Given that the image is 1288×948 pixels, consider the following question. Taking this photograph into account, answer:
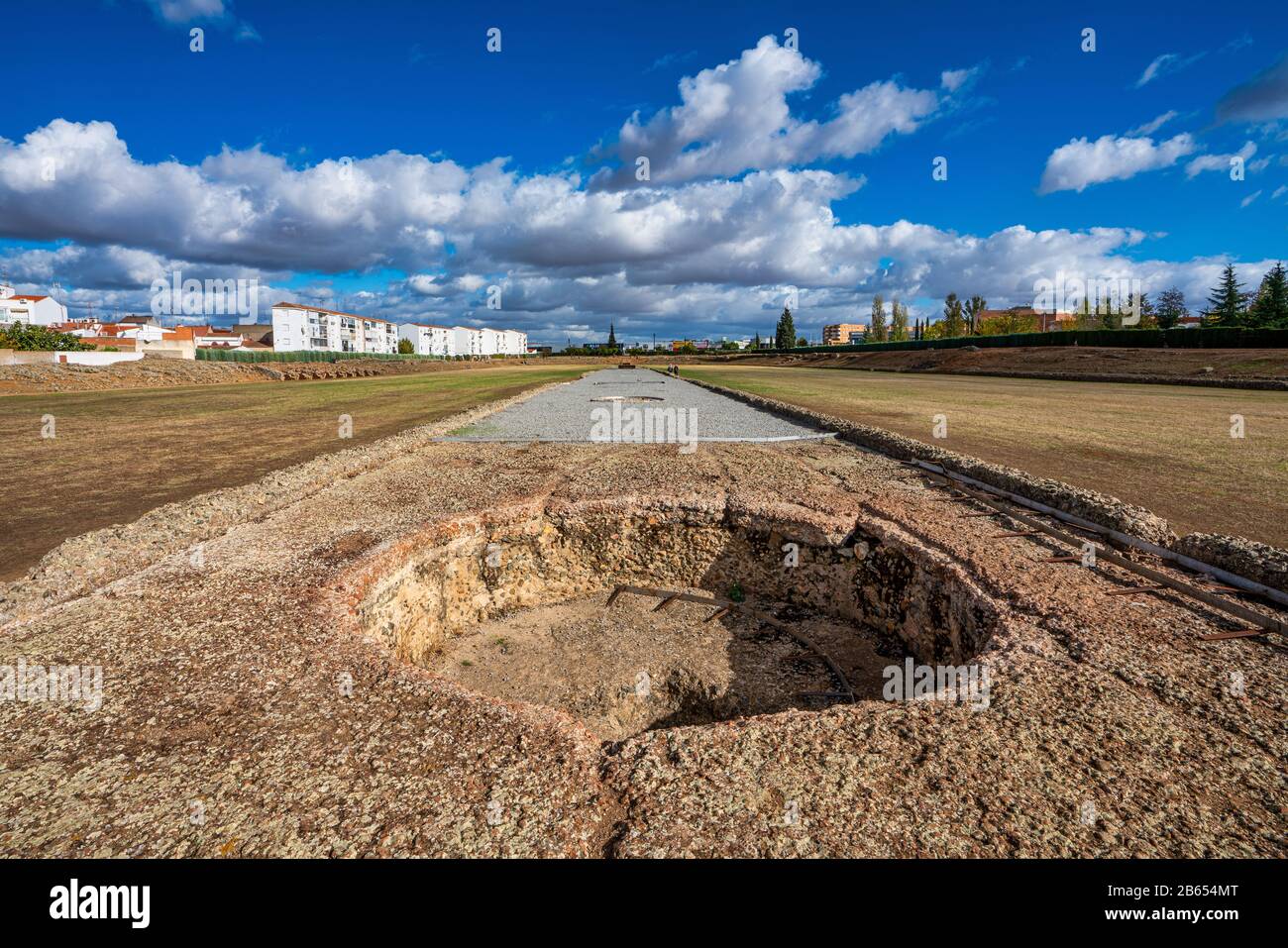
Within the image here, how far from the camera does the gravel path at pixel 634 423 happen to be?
38.7 ft

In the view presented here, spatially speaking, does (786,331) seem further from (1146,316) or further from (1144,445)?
(1144,445)

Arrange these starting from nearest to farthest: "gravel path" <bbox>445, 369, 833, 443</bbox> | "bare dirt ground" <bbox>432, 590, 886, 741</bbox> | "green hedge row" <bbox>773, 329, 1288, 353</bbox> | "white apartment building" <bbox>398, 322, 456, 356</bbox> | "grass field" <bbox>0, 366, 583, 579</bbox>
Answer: "bare dirt ground" <bbox>432, 590, 886, 741</bbox>
"grass field" <bbox>0, 366, 583, 579</bbox>
"gravel path" <bbox>445, 369, 833, 443</bbox>
"green hedge row" <bbox>773, 329, 1288, 353</bbox>
"white apartment building" <bbox>398, 322, 456, 356</bbox>

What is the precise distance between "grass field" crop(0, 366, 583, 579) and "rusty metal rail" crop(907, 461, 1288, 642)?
30.0 feet

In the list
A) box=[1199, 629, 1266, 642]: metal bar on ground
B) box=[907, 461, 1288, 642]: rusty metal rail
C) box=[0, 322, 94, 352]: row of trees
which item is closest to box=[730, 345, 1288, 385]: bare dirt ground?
box=[907, 461, 1288, 642]: rusty metal rail

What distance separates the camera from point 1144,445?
11.0m

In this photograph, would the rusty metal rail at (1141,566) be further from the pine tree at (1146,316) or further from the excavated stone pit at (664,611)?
the pine tree at (1146,316)

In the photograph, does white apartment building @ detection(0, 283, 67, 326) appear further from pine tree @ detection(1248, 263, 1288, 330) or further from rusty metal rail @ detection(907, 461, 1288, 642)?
pine tree @ detection(1248, 263, 1288, 330)

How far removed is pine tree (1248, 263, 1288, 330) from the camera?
50.2 m

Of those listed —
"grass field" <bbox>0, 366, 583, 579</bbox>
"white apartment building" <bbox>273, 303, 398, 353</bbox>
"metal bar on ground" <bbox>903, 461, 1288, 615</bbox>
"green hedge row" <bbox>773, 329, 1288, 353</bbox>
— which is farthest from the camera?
"white apartment building" <bbox>273, 303, 398, 353</bbox>

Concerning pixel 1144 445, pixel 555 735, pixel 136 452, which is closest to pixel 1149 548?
pixel 555 735
